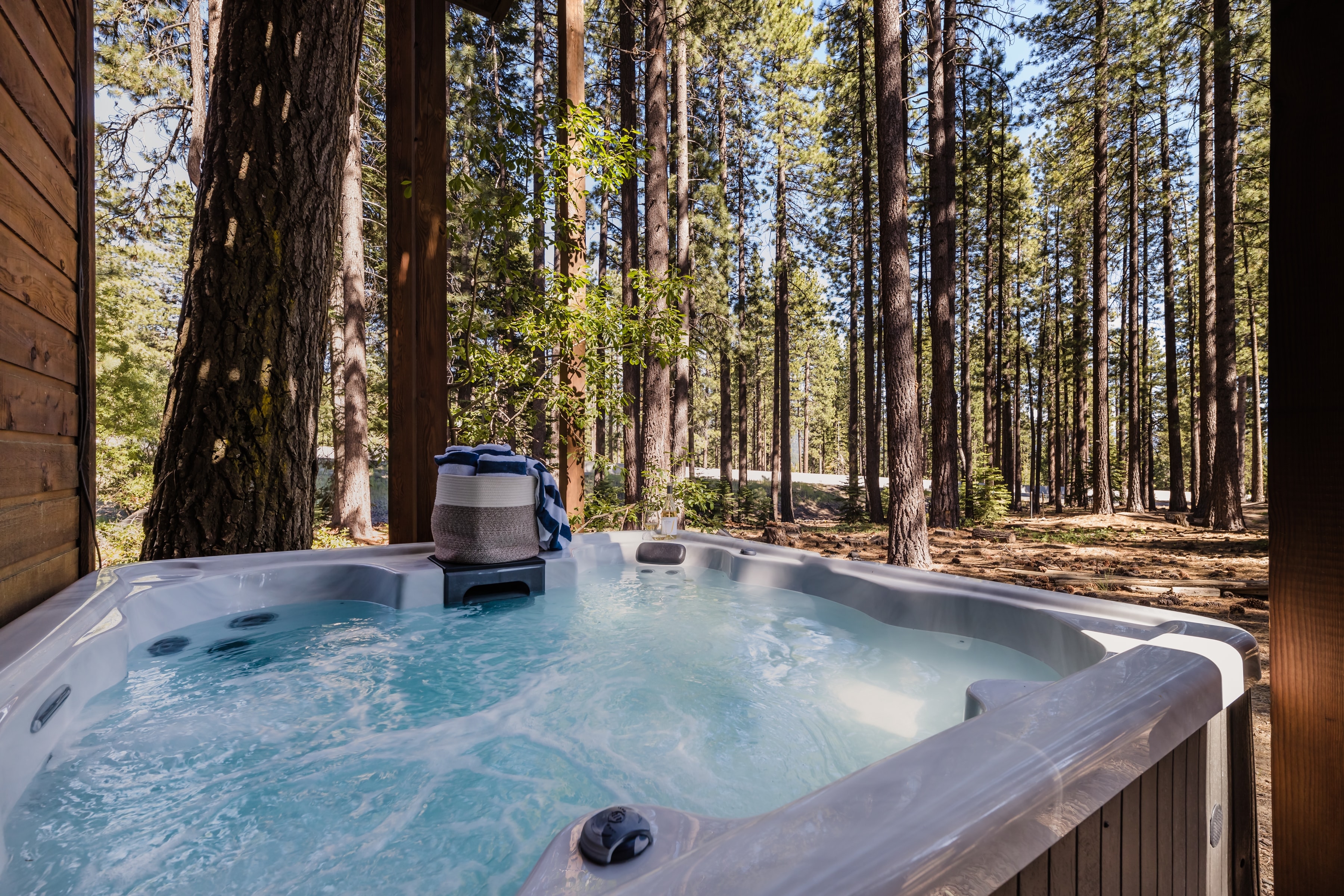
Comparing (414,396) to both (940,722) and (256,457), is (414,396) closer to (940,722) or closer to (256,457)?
(256,457)

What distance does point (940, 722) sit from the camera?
1.56 metres

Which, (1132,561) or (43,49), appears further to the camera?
(1132,561)

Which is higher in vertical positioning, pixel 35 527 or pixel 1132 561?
pixel 35 527

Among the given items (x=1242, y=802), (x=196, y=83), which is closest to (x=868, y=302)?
(x=196, y=83)

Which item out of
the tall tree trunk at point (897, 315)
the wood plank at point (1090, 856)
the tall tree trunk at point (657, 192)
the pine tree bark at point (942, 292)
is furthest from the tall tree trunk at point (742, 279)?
the wood plank at point (1090, 856)

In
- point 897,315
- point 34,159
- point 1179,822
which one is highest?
point 897,315

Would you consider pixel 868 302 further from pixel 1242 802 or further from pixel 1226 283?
pixel 1242 802

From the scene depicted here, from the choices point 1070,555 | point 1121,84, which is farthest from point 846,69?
point 1070,555

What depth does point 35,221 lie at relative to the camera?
1.48 m

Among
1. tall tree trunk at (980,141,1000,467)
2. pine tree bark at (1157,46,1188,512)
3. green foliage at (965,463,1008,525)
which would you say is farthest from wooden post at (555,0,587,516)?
pine tree bark at (1157,46,1188,512)

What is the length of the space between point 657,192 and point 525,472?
4476mm

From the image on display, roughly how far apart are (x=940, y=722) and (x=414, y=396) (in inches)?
109

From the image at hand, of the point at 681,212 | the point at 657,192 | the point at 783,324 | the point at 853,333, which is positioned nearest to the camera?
the point at 657,192

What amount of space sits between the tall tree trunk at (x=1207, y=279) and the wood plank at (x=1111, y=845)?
923 centimetres
